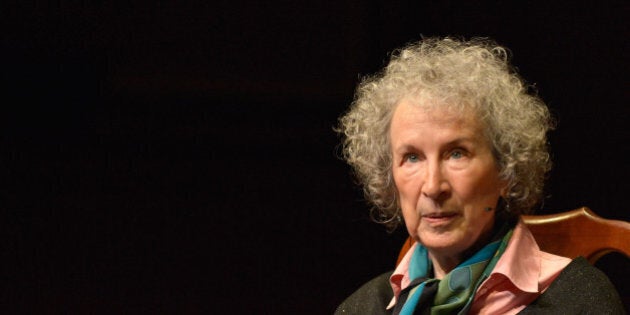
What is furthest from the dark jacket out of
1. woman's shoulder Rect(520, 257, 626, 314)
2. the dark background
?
the dark background

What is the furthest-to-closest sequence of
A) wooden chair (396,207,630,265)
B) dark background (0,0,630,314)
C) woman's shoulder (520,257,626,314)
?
dark background (0,0,630,314)
wooden chair (396,207,630,265)
woman's shoulder (520,257,626,314)

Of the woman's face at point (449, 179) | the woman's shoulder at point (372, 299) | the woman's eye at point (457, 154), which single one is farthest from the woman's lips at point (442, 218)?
the woman's shoulder at point (372, 299)

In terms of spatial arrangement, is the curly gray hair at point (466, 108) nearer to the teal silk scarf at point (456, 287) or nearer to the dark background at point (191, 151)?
the teal silk scarf at point (456, 287)

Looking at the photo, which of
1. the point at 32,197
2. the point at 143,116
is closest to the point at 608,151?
the point at 143,116

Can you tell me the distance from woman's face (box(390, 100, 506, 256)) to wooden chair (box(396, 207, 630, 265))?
28 cm

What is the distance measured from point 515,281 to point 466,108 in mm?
355

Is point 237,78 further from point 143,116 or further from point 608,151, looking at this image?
point 608,151

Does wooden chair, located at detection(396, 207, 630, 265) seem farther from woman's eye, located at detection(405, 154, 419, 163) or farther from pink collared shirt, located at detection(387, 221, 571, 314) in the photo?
woman's eye, located at detection(405, 154, 419, 163)

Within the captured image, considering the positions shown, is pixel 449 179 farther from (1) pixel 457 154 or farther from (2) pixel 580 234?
(2) pixel 580 234

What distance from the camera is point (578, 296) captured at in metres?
1.75

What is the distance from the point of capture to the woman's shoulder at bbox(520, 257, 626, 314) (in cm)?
173

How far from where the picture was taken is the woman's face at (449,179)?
5.88 feet

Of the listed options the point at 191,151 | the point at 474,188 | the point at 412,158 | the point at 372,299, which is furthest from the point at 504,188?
the point at 191,151

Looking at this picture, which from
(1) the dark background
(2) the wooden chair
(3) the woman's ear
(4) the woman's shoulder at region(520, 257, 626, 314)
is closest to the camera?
(4) the woman's shoulder at region(520, 257, 626, 314)
